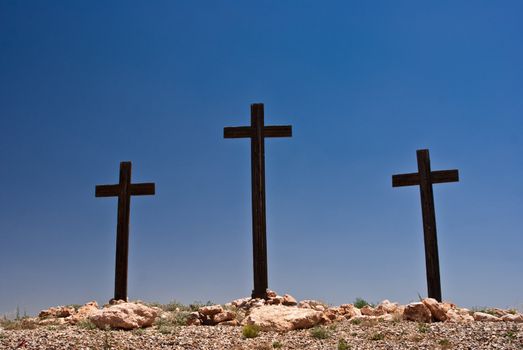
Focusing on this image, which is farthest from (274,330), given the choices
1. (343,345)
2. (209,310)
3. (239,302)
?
→ (239,302)

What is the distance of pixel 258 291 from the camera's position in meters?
15.8

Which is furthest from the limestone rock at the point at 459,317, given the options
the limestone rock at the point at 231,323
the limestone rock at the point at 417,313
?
the limestone rock at the point at 231,323

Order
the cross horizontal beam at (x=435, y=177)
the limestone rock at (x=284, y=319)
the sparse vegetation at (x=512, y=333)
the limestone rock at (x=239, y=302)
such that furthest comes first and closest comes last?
the cross horizontal beam at (x=435, y=177)
the limestone rock at (x=239, y=302)
the limestone rock at (x=284, y=319)
the sparse vegetation at (x=512, y=333)

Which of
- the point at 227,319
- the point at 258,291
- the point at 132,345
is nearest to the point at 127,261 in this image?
the point at 258,291

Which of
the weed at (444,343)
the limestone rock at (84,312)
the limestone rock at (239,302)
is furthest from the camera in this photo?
→ the limestone rock at (239,302)

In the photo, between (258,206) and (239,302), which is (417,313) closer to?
(239,302)

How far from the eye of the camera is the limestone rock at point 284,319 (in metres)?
11.6

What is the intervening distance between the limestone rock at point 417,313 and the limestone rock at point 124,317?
5.91 meters

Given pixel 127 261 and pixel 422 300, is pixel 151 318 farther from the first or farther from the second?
pixel 422 300

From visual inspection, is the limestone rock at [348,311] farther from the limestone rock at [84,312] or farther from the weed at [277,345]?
the limestone rock at [84,312]

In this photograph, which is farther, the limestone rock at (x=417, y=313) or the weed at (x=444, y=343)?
the limestone rock at (x=417, y=313)

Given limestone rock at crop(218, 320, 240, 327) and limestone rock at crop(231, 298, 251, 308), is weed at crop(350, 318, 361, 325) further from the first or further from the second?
limestone rock at crop(231, 298, 251, 308)

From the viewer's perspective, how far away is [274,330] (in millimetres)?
11555

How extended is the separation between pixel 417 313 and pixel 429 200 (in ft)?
18.3
